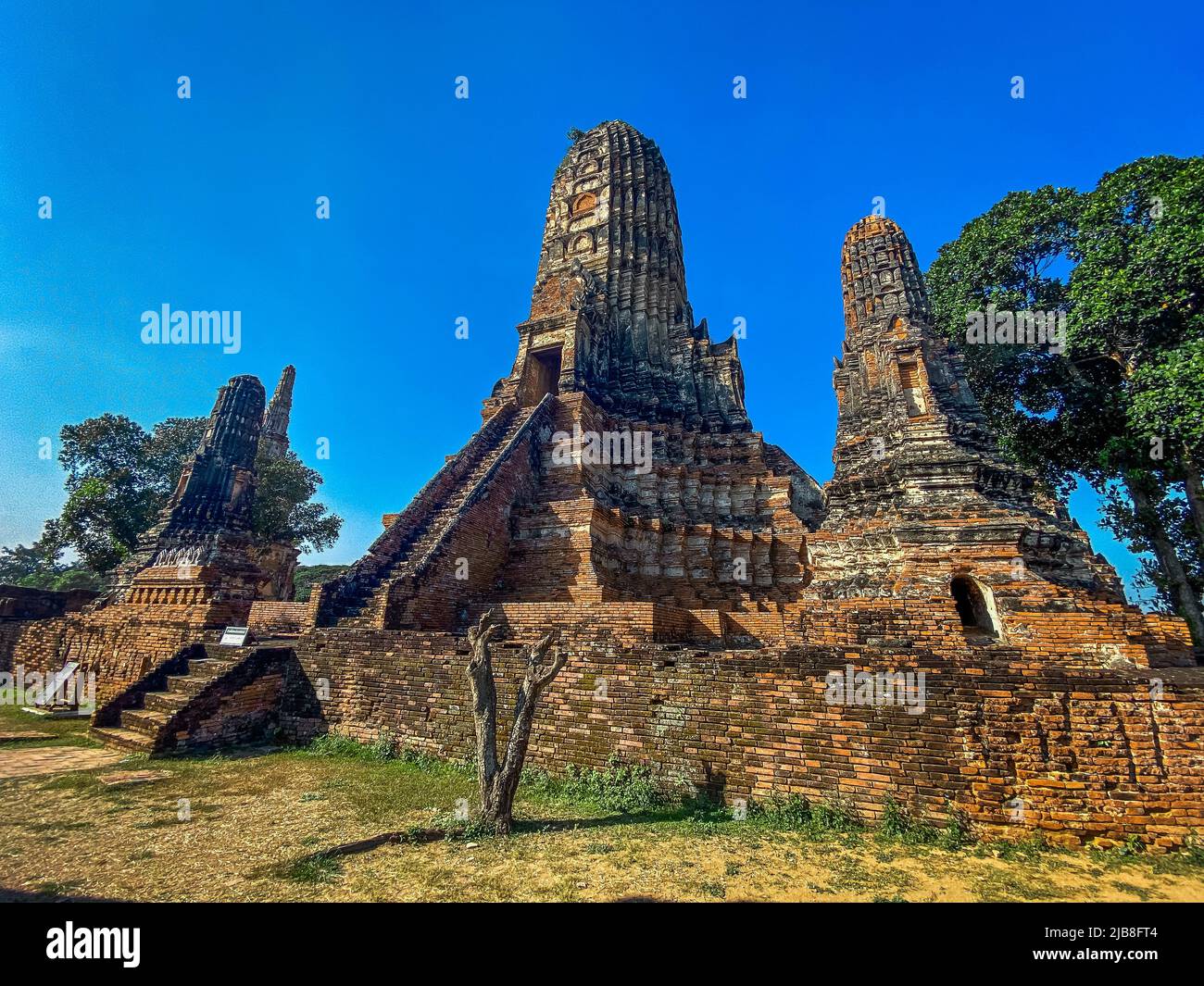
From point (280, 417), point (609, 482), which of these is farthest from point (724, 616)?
point (280, 417)

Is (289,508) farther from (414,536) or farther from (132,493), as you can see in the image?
(414,536)

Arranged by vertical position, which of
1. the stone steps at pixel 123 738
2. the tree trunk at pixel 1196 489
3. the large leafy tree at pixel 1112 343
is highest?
the large leafy tree at pixel 1112 343

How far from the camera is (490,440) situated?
54.2ft

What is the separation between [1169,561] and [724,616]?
1383cm

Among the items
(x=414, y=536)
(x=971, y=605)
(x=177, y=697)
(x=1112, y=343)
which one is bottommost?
(x=177, y=697)

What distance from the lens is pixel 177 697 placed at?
9.28 metres

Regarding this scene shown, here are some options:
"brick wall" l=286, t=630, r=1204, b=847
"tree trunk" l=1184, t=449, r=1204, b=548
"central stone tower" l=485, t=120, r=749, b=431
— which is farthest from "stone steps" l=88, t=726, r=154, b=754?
"tree trunk" l=1184, t=449, r=1204, b=548

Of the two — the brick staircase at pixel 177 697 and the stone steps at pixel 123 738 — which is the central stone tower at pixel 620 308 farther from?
the stone steps at pixel 123 738

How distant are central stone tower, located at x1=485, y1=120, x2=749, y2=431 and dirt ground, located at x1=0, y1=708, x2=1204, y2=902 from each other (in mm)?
14172

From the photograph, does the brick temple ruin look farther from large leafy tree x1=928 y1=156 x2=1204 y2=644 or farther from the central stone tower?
large leafy tree x1=928 y1=156 x2=1204 y2=644

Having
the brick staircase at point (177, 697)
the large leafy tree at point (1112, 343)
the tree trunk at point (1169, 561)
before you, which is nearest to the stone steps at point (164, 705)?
the brick staircase at point (177, 697)

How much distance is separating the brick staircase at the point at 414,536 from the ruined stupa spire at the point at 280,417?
28.4 m

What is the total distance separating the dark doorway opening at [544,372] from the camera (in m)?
20.4
